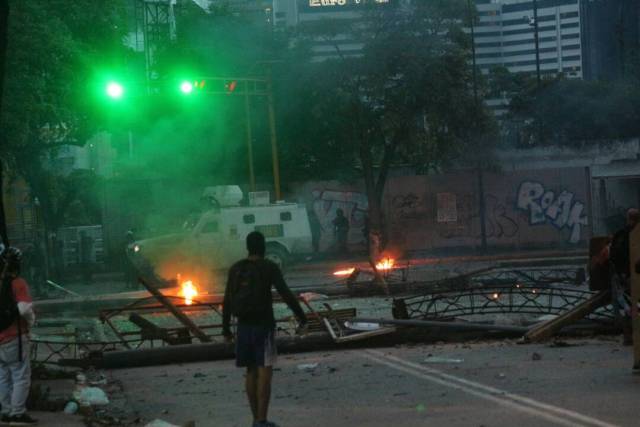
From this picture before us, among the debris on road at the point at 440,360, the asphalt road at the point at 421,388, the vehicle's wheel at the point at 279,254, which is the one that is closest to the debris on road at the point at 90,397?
the asphalt road at the point at 421,388

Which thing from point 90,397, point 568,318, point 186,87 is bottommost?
point 90,397

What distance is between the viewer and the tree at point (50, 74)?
23.2 m

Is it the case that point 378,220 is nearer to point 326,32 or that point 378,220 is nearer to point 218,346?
point 326,32

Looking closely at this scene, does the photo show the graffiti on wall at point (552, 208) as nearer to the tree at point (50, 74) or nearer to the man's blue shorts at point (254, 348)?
the tree at point (50, 74)

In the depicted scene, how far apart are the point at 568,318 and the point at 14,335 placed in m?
6.90

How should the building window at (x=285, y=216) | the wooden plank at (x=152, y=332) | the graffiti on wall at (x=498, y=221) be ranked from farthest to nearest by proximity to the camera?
the graffiti on wall at (x=498, y=221) < the building window at (x=285, y=216) < the wooden plank at (x=152, y=332)

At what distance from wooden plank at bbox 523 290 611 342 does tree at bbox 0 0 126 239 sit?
13.8m

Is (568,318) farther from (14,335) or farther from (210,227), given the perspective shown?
(210,227)

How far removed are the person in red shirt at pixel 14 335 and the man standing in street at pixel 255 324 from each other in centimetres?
193

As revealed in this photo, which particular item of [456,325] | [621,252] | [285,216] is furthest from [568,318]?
[285,216]

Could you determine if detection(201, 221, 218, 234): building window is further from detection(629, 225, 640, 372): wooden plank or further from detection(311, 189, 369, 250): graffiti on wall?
detection(629, 225, 640, 372): wooden plank

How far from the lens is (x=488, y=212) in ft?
128

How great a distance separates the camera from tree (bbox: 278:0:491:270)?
36156 millimetres

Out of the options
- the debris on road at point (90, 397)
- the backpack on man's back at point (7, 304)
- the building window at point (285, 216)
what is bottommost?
the debris on road at point (90, 397)
